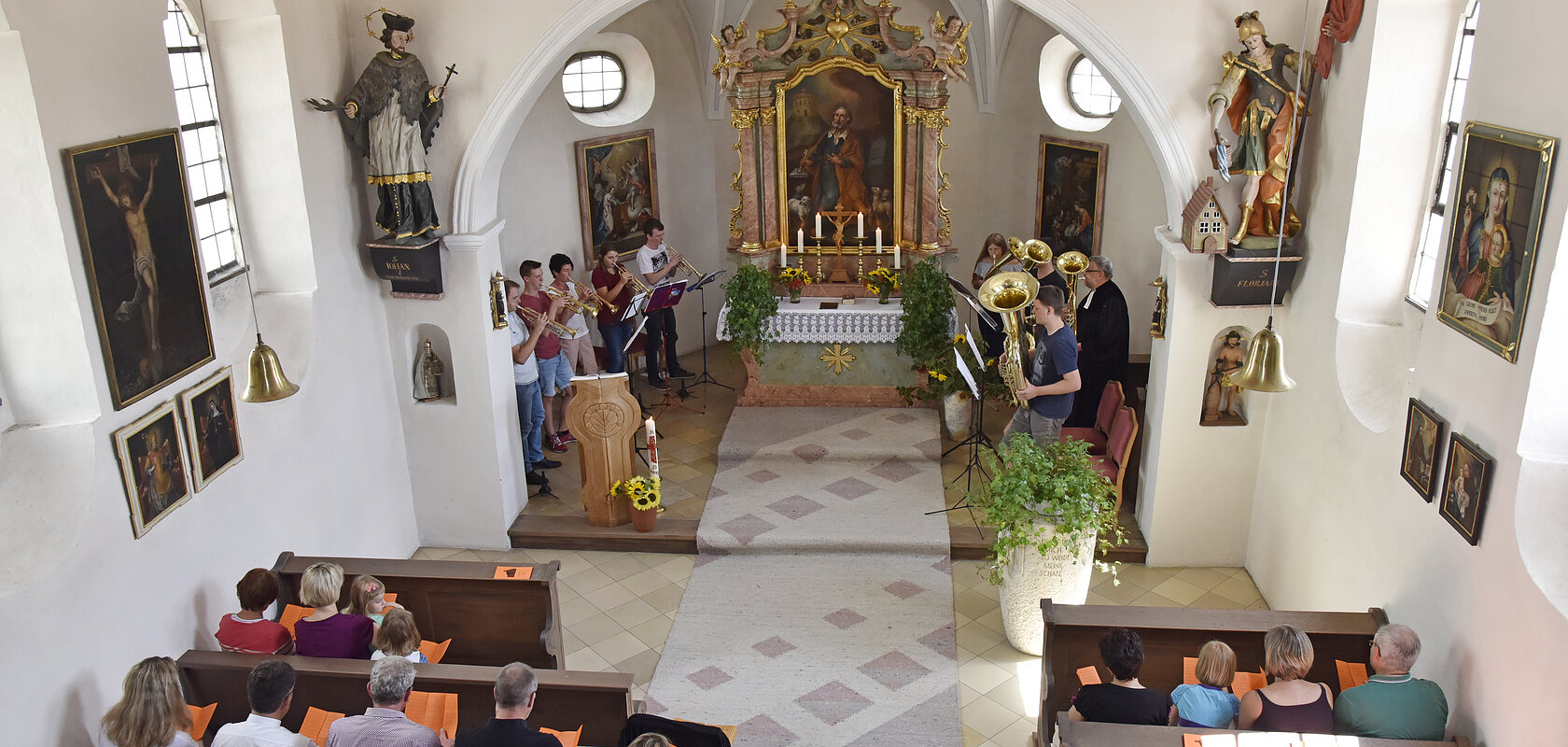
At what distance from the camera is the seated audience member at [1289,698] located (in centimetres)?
500

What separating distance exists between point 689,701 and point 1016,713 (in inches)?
79.2

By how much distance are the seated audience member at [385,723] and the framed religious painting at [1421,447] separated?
491 cm

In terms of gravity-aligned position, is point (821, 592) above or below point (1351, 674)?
Result: below

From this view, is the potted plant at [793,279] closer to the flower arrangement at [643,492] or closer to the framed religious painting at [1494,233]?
the flower arrangement at [643,492]

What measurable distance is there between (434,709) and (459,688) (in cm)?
16

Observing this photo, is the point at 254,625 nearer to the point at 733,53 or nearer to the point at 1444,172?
the point at 733,53

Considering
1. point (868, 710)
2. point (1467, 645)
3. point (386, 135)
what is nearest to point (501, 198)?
point (386, 135)

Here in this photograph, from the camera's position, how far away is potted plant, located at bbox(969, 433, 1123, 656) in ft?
23.1

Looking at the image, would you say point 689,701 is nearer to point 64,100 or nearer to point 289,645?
point 289,645

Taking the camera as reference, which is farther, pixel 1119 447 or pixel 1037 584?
pixel 1119 447

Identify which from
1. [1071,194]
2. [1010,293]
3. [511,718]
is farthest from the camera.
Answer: [1071,194]

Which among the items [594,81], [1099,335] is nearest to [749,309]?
[1099,335]

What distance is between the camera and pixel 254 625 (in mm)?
6082

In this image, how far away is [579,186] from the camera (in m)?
11.7
